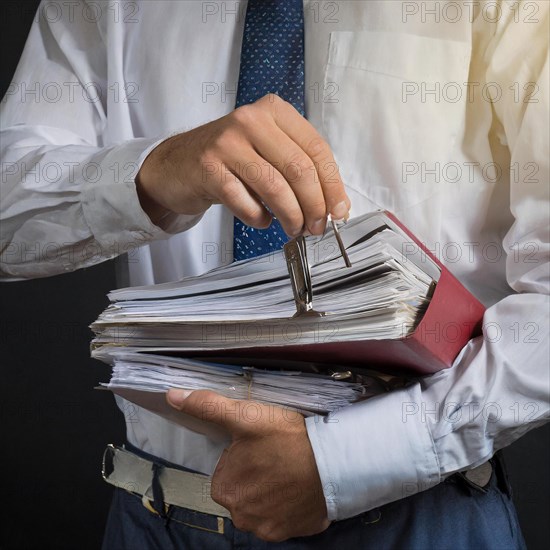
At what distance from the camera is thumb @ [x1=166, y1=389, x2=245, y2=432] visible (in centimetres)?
83

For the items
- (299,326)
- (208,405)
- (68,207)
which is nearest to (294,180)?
(299,326)

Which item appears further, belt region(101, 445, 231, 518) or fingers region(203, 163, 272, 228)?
belt region(101, 445, 231, 518)

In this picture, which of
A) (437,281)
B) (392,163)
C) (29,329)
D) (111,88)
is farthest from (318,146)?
(29,329)

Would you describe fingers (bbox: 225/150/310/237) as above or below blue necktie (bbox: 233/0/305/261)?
below

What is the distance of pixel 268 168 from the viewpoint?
2.65 feet

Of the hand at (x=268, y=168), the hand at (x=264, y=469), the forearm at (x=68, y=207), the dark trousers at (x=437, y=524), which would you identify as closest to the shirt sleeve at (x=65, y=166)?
the forearm at (x=68, y=207)

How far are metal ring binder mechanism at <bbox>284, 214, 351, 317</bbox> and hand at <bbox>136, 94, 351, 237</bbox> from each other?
0.05 metres

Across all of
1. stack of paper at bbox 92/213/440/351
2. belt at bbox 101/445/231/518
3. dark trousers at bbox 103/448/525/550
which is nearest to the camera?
stack of paper at bbox 92/213/440/351

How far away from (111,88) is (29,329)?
1071 millimetres

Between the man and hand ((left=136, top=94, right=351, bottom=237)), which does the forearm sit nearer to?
the man

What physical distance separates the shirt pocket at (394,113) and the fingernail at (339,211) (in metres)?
0.28

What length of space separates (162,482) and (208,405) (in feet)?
0.98

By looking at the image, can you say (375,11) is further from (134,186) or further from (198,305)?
(198,305)

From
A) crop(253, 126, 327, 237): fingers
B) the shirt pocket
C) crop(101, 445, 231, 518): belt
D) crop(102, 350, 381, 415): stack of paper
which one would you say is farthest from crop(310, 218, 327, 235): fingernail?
crop(101, 445, 231, 518): belt
